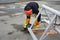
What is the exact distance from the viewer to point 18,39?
16.4 ft

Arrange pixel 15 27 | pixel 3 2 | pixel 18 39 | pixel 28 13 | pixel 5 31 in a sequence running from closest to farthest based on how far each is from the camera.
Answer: pixel 18 39 → pixel 28 13 → pixel 5 31 → pixel 15 27 → pixel 3 2

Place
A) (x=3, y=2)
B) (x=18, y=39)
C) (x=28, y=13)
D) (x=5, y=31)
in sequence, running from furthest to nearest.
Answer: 1. (x=3, y=2)
2. (x=5, y=31)
3. (x=28, y=13)
4. (x=18, y=39)

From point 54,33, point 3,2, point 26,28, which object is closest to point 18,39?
point 26,28

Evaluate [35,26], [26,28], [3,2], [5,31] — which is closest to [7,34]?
[5,31]

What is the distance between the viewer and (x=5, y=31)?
5820 millimetres

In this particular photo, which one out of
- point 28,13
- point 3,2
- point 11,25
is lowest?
point 3,2

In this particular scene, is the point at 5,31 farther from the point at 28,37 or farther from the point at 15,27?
the point at 28,37

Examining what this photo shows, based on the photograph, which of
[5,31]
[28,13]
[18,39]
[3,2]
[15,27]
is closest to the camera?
[18,39]

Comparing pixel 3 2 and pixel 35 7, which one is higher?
pixel 35 7

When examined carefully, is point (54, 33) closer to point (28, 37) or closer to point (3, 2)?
point (28, 37)

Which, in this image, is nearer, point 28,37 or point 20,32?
point 28,37

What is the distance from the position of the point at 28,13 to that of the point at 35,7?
14.7 inches

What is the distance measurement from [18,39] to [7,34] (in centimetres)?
69

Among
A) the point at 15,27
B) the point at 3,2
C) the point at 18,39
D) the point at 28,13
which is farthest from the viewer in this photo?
the point at 3,2
